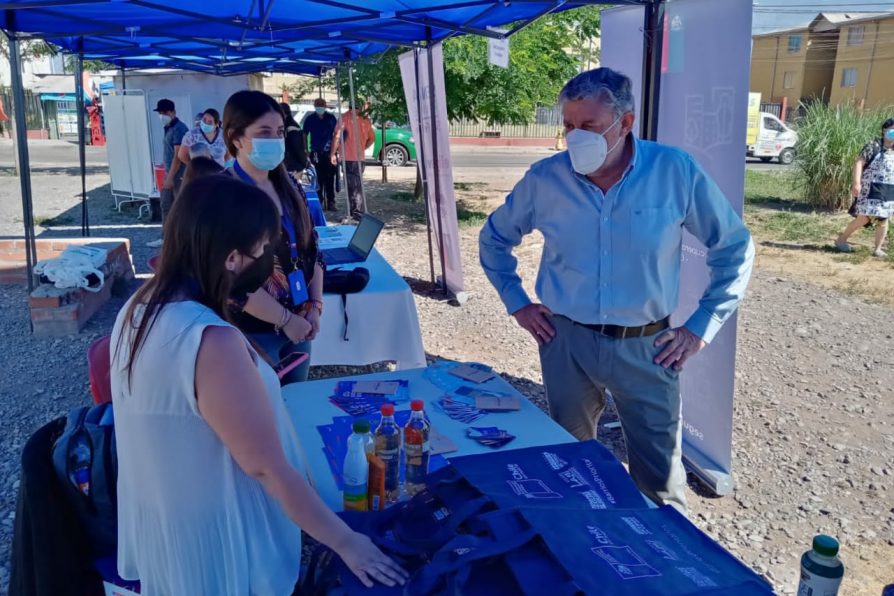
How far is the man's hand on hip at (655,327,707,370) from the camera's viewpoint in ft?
7.54

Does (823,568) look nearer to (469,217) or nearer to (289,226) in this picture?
(289,226)

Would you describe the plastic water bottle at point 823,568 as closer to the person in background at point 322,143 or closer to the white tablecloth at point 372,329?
the white tablecloth at point 372,329

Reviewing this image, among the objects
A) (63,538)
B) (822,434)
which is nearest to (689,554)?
(63,538)

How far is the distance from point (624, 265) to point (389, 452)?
0.98m

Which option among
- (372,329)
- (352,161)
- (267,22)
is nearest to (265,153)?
(372,329)

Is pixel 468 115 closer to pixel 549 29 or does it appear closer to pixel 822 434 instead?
pixel 549 29

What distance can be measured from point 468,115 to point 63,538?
374 inches

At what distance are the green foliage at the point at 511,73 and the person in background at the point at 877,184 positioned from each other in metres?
3.83

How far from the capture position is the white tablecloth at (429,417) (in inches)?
76.5

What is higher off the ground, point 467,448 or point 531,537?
point 531,537

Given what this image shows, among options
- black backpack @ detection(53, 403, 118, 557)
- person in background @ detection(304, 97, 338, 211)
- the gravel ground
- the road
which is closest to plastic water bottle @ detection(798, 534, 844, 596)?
black backpack @ detection(53, 403, 118, 557)

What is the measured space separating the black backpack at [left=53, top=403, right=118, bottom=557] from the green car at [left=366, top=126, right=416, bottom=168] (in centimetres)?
1708

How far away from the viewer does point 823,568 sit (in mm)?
1286

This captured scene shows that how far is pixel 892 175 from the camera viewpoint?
8422mm
